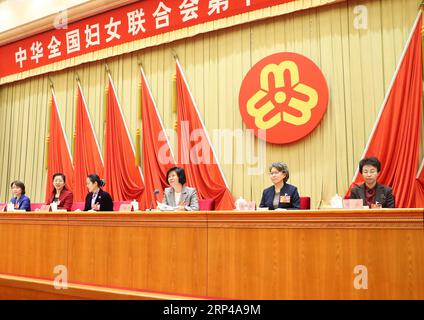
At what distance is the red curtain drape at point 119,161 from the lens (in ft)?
18.3

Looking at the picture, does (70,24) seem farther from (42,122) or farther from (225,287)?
(225,287)

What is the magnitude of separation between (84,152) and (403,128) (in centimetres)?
404

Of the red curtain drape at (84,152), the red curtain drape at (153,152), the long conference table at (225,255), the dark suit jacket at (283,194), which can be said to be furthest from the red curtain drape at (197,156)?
the long conference table at (225,255)

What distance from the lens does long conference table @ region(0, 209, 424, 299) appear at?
208cm

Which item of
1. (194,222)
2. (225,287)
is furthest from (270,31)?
(225,287)

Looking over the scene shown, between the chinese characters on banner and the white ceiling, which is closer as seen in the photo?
the chinese characters on banner

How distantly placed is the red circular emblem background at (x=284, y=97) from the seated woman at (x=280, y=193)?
1084 mm

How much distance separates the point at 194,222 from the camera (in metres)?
2.63

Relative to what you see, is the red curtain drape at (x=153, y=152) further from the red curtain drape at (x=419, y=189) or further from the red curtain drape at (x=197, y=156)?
the red curtain drape at (x=419, y=189)

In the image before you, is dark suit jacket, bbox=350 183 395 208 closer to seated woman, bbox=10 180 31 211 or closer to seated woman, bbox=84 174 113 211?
seated woman, bbox=84 174 113 211

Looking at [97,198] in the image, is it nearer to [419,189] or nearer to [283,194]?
[283,194]

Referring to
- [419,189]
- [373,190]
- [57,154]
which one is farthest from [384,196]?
[57,154]

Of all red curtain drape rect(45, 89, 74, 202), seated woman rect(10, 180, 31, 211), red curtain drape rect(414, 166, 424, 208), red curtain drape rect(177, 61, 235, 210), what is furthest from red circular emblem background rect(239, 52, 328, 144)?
red curtain drape rect(45, 89, 74, 202)

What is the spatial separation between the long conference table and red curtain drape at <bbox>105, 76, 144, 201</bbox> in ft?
7.20
